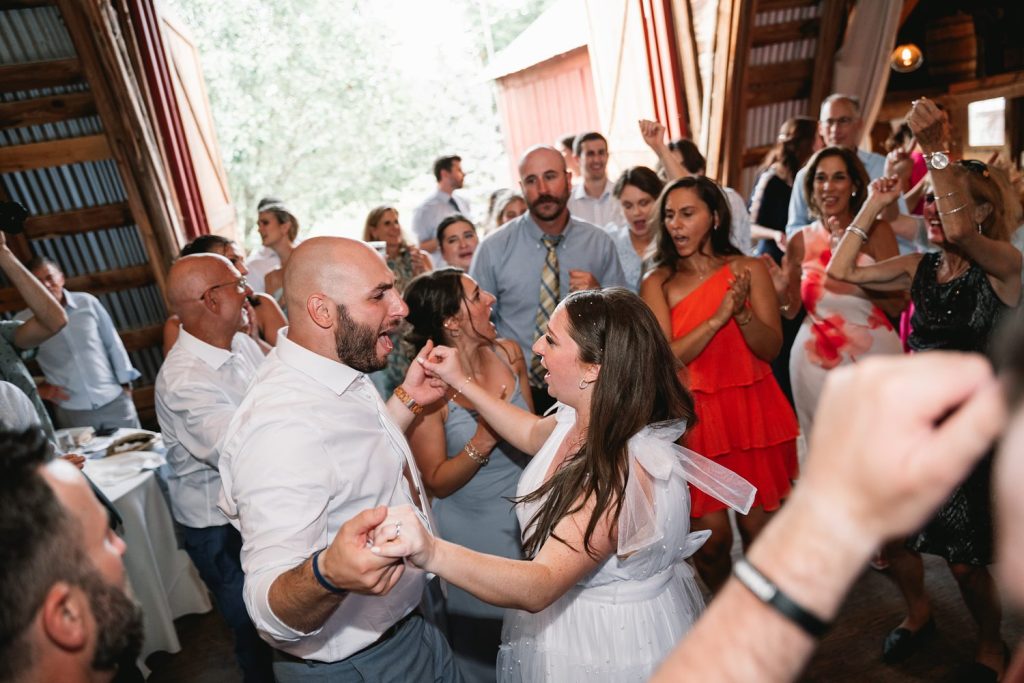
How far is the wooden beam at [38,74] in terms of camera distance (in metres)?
4.84

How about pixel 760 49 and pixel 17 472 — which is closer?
pixel 17 472

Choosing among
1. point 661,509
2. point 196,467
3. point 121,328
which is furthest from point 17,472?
point 121,328

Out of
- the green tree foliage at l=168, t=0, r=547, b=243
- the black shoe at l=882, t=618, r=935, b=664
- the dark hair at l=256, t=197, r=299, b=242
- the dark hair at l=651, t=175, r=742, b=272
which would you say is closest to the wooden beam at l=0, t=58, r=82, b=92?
the dark hair at l=256, t=197, r=299, b=242

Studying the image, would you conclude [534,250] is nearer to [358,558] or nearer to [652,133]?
[652,133]

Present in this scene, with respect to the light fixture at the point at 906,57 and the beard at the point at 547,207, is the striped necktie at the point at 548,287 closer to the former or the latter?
the beard at the point at 547,207

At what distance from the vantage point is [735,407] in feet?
9.14

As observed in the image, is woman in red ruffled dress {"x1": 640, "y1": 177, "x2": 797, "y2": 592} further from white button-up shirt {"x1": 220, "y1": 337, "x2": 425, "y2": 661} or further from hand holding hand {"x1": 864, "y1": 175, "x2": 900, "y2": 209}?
white button-up shirt {"x1": 220, "y1": 337, "x2": 425, "y2": 661}

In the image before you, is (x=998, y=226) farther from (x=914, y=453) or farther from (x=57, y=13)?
(x=57, y=13)

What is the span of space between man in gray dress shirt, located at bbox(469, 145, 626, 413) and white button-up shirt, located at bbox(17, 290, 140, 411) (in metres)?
2.29

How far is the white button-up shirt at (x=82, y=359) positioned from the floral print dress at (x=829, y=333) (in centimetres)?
371

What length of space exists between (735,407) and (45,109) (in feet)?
16.0

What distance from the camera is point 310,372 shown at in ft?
5.58

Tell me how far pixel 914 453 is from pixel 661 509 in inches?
45.2

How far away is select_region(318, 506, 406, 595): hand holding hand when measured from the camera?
1.15 m
